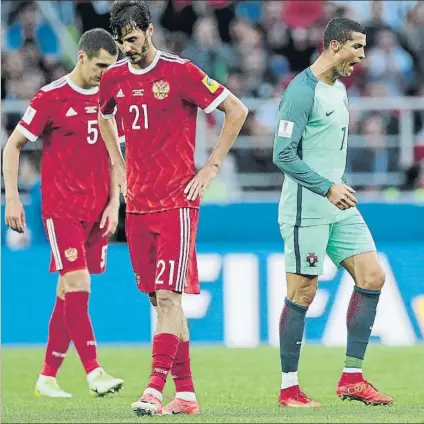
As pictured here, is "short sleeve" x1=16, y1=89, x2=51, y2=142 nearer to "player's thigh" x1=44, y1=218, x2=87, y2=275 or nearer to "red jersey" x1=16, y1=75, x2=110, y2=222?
"red jersey" x1=16, y1=75, x2=110, y2=222

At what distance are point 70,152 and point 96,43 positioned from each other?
0.81 metres

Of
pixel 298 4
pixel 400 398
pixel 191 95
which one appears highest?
pixel 298 4

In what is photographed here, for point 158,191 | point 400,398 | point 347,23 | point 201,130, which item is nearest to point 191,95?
point 158,191

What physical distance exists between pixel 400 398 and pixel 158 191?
89.9 inches

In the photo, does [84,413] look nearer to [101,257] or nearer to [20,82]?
[101,257]

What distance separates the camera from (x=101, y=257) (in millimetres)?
9906

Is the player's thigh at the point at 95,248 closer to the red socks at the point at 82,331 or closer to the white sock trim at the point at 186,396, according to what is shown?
the red socks at the point at 82,331

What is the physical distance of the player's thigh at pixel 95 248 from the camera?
9828 mm

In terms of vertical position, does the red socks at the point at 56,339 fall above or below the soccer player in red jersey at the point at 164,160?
below

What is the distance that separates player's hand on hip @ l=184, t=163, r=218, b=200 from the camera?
7.75 metres

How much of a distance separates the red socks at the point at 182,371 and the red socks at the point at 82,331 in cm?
158

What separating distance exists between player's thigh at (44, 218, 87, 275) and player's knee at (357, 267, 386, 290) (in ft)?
7.37

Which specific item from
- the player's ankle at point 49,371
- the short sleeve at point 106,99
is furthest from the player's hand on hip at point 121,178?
the player's ankle at point 49,371

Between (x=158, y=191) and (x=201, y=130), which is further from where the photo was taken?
(x=201, y=130)
